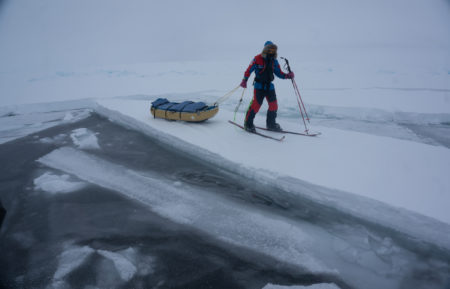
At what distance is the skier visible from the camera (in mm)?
3783

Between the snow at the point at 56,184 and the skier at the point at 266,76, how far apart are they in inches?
106

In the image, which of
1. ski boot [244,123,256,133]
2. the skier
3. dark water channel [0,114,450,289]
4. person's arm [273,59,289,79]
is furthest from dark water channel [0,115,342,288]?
person's arm [273,59,289,79]

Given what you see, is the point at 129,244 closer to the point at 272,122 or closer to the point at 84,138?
the point at 272,122

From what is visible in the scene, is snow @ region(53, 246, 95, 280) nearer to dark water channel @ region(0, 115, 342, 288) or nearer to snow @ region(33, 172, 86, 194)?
dark water channel @ region(0, 115, 342, 288)

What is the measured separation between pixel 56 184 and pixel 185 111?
245cm

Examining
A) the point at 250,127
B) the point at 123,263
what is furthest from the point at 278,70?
the point at 123,263

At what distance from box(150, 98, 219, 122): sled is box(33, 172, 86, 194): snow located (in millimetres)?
2227

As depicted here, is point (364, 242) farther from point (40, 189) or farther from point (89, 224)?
point (40, 189)

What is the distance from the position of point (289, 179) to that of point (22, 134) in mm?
5319

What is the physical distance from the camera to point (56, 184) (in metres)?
2.88

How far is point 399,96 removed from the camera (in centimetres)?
666

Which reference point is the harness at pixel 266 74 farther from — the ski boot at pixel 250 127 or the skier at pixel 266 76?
the ski boot at pixel 250 127

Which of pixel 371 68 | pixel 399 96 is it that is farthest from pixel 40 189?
pixel 371 68

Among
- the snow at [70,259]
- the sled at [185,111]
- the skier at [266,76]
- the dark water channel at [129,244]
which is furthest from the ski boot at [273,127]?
the snow at [70,259]
